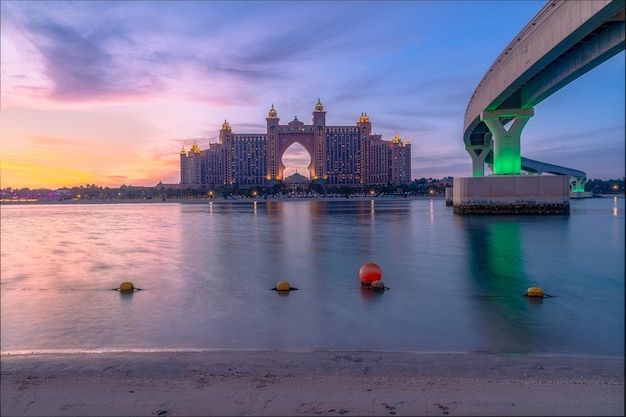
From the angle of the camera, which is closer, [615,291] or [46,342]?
[46,342]

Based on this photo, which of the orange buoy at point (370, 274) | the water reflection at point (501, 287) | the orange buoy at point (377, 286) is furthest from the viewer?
the orange buoy at point (370, 274)

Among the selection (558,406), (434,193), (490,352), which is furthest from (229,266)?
(434,193)

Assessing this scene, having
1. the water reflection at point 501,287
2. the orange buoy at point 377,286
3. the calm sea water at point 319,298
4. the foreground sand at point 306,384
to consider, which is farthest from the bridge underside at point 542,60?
the foreground sand at point 306,384

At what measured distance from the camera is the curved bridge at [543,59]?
1992 centimetres

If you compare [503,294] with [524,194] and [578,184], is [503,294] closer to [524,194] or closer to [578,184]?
[524,194]

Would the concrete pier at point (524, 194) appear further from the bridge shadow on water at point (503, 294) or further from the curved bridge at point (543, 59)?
the bridge shadow on water at point (503, 294)

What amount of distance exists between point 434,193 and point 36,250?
150 meters

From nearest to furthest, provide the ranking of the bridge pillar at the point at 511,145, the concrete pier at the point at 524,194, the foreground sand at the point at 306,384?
the foreground sand at the point at 306,384 < the concrete pier at the point at 524,194 < the bridge pillar at the point at 511,145

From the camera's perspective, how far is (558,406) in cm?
452

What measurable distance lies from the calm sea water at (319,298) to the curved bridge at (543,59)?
974 cm

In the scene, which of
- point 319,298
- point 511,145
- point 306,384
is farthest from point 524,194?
point 306,384

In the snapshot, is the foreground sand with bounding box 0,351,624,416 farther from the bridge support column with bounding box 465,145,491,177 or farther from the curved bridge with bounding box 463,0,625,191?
the bridge support column with bounding box 465,145,491,177

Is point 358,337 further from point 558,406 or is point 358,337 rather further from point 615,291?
point 615,291

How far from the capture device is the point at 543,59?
24641 mm
